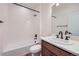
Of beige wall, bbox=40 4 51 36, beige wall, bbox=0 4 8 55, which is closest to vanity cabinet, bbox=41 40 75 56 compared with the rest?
beige wall, bbox=40 4 51 36

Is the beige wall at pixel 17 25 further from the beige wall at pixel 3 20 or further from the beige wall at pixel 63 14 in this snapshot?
the beige wall at pixel 63 14

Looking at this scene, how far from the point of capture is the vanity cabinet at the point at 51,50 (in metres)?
1.24

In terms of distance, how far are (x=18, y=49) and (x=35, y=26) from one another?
37 cm

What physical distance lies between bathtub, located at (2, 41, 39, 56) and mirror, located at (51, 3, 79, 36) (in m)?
0.43

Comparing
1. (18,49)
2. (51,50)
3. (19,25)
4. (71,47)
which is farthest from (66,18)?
(18,49)

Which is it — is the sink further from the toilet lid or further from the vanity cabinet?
the toilet lid

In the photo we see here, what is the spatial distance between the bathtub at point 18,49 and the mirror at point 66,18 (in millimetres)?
428

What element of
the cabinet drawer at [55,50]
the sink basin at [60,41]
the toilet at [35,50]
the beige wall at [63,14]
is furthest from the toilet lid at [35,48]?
the beige wall at [63,14]

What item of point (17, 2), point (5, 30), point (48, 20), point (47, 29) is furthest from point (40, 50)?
point (17, 2)

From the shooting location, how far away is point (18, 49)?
1.26 metres

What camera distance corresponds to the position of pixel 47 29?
4.39 feet

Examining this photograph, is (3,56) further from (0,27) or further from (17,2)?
(17,2)

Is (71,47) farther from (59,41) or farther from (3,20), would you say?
(3,20)

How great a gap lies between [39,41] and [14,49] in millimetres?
343
